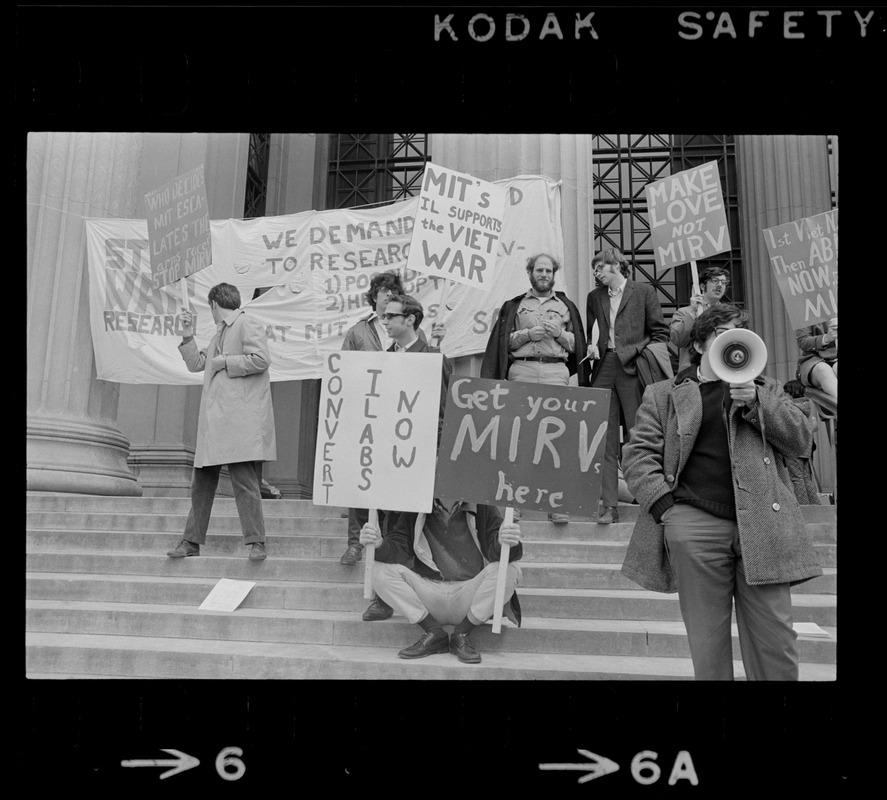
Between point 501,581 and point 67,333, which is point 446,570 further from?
point 67,333

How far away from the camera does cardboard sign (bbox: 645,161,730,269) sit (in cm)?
654

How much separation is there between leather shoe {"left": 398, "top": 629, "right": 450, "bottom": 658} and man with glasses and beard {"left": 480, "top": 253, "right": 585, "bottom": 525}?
5.40 feet

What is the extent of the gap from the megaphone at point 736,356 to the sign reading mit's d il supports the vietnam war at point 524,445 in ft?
2.20

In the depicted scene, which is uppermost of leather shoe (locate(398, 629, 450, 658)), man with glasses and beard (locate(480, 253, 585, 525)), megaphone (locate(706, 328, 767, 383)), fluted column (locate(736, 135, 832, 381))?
fluted column (locate(736, 135, 832, 381))

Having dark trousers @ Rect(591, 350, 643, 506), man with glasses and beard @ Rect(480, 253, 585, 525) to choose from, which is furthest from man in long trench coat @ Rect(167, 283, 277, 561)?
dark trousers @ Rect(591, 350, 643, 506)

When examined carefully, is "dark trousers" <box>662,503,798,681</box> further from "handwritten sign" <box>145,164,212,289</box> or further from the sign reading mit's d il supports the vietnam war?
"handwritten sign" <box>145,164,212,289</box>

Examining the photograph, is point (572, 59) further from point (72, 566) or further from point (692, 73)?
point (72, 566)

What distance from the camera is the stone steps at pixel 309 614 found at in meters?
4.38

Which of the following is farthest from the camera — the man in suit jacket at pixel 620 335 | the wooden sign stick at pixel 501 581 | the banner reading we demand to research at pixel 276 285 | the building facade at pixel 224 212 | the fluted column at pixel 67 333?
the banner reading we demand to research at pixel 276 285

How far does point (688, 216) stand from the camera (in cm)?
667

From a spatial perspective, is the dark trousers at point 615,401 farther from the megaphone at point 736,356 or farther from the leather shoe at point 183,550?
the leather shoe at point 183,550
